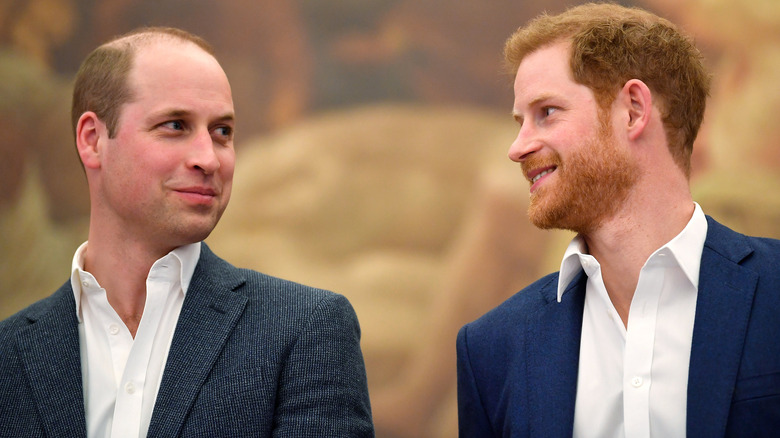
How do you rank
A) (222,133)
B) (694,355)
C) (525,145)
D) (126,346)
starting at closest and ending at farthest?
(694,355)
(126,346)
(525,145)
(222,133)

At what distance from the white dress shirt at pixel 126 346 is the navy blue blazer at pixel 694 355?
Result: 37.7 inches

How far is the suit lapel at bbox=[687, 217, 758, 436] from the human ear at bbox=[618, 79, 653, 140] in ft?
1.30

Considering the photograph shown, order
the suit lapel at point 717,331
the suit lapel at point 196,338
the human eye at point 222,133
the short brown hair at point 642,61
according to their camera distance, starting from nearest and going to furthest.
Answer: the suit lapel at point 717,331, the suit lapel at point 196,338, the short brown hair at point 642,61, the human eye at point 222,133

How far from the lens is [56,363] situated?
2.30 meters

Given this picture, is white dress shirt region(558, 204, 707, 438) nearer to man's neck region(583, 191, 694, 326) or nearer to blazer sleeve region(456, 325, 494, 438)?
man's neck region(583, 191, 694, 326)

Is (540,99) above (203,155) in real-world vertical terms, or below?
above

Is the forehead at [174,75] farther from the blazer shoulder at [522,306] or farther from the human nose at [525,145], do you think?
the blazer shoulder at [522,306]

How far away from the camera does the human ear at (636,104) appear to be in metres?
2.37

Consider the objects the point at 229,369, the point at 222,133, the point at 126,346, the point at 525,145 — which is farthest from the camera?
the point at 222,133

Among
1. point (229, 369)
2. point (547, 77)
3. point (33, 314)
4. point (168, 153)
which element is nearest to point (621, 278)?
point (547, 77)

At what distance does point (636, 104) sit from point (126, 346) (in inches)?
68.1

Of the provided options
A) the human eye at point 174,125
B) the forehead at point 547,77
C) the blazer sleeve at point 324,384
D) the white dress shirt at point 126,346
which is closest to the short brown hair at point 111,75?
the human eye at point 174,125

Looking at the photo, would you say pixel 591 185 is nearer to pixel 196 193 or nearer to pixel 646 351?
pixel 646 351

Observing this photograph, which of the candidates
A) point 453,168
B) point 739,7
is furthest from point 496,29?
point 739,7
